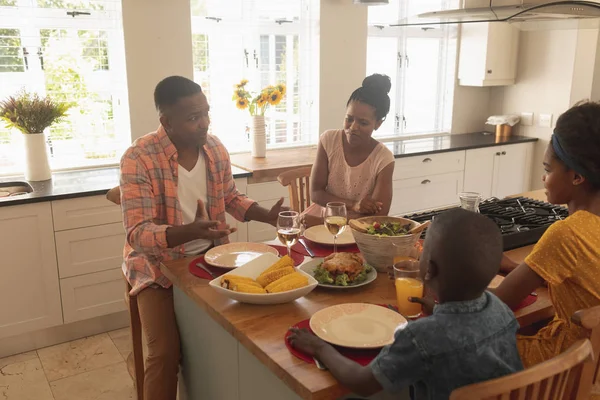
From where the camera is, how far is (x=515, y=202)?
2512 millimetres

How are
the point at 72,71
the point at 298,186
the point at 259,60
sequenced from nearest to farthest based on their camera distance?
the point at 298,186, the point at 72,71, the point at 259,60

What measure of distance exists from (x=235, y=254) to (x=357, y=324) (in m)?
0.61

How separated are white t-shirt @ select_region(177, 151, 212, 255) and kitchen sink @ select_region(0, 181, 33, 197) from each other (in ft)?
4.01

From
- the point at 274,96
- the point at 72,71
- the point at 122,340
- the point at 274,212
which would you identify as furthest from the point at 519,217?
the point at 72,71

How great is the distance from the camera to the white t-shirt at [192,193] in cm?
209

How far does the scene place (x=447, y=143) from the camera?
448cm

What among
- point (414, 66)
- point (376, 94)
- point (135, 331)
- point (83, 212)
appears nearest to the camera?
point (135, 331)

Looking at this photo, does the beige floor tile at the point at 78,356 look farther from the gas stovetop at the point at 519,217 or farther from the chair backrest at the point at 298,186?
the gas stovetop at the point at 519,217

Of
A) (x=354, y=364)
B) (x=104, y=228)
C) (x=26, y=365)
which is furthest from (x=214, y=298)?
(x=26, y=365)

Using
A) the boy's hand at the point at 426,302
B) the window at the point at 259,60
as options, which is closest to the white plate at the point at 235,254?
the boy's hand at the point at 426,302

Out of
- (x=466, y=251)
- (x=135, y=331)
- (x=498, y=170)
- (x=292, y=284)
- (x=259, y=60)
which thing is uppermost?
(x=259, y=60)

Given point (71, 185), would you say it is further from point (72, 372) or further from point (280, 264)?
point (280, 264)

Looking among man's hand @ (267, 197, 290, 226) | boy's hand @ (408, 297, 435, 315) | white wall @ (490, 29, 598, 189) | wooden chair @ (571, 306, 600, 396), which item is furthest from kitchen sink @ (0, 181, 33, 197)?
white wall @ (490, 29, 598, 189)

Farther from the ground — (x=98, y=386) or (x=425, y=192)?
(x=425, y=192)
